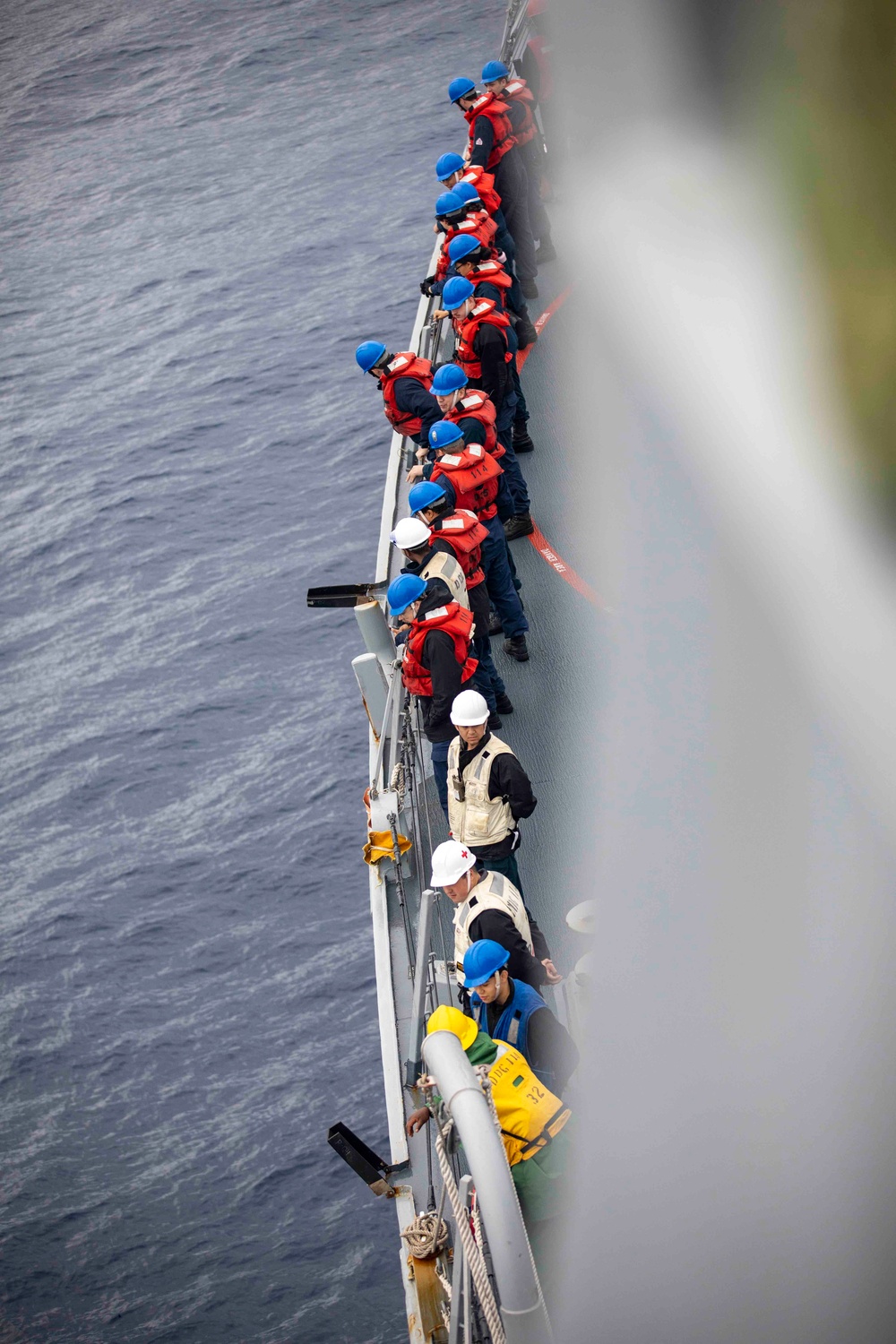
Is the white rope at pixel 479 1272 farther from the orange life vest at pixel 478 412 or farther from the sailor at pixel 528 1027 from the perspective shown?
the orange life vest at pixel 478 412

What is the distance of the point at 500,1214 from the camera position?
2170 mm

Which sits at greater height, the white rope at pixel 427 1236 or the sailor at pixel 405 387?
the sailor at pixel 405 387

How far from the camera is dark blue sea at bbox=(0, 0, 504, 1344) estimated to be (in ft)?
35.9

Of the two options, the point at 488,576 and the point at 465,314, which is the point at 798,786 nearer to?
the point at 488,576

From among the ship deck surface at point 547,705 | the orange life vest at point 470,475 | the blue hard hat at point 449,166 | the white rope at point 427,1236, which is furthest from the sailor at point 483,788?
the blue hard hat at point 449,166

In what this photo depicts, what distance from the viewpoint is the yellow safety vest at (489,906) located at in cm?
484

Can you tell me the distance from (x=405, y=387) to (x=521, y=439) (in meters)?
2.46

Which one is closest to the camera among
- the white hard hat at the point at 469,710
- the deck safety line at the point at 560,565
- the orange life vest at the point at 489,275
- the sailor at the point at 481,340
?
the white hard hat at the point at 469,710

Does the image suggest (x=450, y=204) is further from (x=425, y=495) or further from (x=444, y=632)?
(x=444, y=632)

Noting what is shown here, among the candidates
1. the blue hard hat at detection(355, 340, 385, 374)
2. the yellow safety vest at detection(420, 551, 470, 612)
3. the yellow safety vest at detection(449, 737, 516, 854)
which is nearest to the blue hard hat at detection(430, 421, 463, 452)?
the yellow safety vest at detection(420, 551, 470, 612)

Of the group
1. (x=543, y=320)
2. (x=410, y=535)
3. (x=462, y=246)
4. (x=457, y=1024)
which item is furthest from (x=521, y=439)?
(x=457, y=1024)

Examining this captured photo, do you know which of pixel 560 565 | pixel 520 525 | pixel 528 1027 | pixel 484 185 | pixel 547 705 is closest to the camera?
pixel 528 1027

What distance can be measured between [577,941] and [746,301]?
18.3ft

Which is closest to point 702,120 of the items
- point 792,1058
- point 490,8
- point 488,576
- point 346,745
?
point 792,1058
